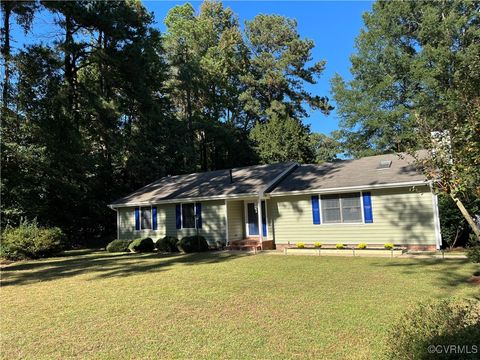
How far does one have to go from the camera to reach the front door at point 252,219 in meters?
18.1

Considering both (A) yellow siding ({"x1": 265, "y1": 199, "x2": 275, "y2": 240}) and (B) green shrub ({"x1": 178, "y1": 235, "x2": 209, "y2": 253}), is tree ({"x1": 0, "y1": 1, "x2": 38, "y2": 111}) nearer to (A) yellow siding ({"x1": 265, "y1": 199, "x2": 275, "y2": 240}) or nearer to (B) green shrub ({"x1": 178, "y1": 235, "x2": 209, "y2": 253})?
(B) green shrub ({"x1": 178, "y1": 235, "x2": 209, "y2": 253})

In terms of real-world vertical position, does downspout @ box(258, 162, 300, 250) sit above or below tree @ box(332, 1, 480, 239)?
below

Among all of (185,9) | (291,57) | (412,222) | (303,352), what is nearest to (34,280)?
(303,352)

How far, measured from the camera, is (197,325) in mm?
5930

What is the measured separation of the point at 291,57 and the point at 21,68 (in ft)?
78.5

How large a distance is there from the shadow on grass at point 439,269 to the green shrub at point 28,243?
46.1 feet

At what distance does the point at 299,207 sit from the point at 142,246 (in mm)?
8071

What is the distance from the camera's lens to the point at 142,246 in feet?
61.7

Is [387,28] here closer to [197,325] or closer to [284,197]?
[284,197]

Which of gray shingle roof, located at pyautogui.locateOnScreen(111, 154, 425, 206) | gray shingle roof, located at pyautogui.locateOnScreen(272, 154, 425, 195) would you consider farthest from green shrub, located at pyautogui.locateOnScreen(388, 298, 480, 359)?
gray shingle roof, located at pyautogui.locateOnScreen(272, 154, 425, 195)

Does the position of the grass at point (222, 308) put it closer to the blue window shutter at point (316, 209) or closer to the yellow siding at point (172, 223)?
the blue window shutter at point (316, 209)

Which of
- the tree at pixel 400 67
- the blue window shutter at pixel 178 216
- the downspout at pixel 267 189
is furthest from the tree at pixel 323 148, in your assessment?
the blue window shutter at pixel 178 216

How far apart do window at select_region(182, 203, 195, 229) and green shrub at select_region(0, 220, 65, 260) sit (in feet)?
19.7

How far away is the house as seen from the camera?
13.9 meters
